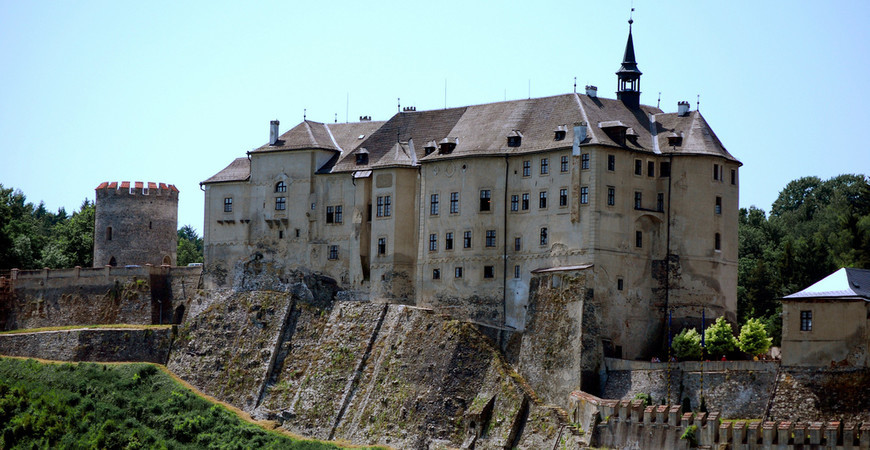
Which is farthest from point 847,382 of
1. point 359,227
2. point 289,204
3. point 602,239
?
point 289,204

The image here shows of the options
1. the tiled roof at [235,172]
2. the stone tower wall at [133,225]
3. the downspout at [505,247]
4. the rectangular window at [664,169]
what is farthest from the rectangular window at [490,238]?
the stone tower wall at [133,225]

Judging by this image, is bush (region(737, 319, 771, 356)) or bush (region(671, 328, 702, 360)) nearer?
bush (region(737, 319, 771, 356))

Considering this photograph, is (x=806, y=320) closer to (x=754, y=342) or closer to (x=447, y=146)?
(x=754, y=342)

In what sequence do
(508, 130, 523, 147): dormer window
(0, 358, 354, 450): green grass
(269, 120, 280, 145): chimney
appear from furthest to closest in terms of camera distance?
(269, 120, 280, 145): chimney
(508, 130, 523, 147): dormer window
(0, 358, 354, 450): green grass

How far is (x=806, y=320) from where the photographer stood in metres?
80.7

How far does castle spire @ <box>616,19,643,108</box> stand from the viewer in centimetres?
10206

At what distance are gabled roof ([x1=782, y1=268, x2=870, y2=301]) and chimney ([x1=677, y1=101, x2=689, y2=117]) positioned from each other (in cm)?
2041

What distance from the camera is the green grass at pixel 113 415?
3698 inches

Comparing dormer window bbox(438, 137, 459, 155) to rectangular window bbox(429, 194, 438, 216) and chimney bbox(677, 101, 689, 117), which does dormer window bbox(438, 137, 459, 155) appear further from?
chimney bbox(677, 101, 689, 117)

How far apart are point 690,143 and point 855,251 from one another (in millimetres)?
18266

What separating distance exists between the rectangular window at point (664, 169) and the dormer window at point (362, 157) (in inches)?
846

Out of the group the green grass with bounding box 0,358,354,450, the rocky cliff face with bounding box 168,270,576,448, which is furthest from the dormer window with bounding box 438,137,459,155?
the green grass with bounding box 0,358,354,450

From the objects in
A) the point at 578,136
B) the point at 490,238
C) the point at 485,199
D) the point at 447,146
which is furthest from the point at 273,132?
the point at 578,136

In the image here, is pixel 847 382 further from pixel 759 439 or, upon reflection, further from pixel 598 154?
pixel 598 154
